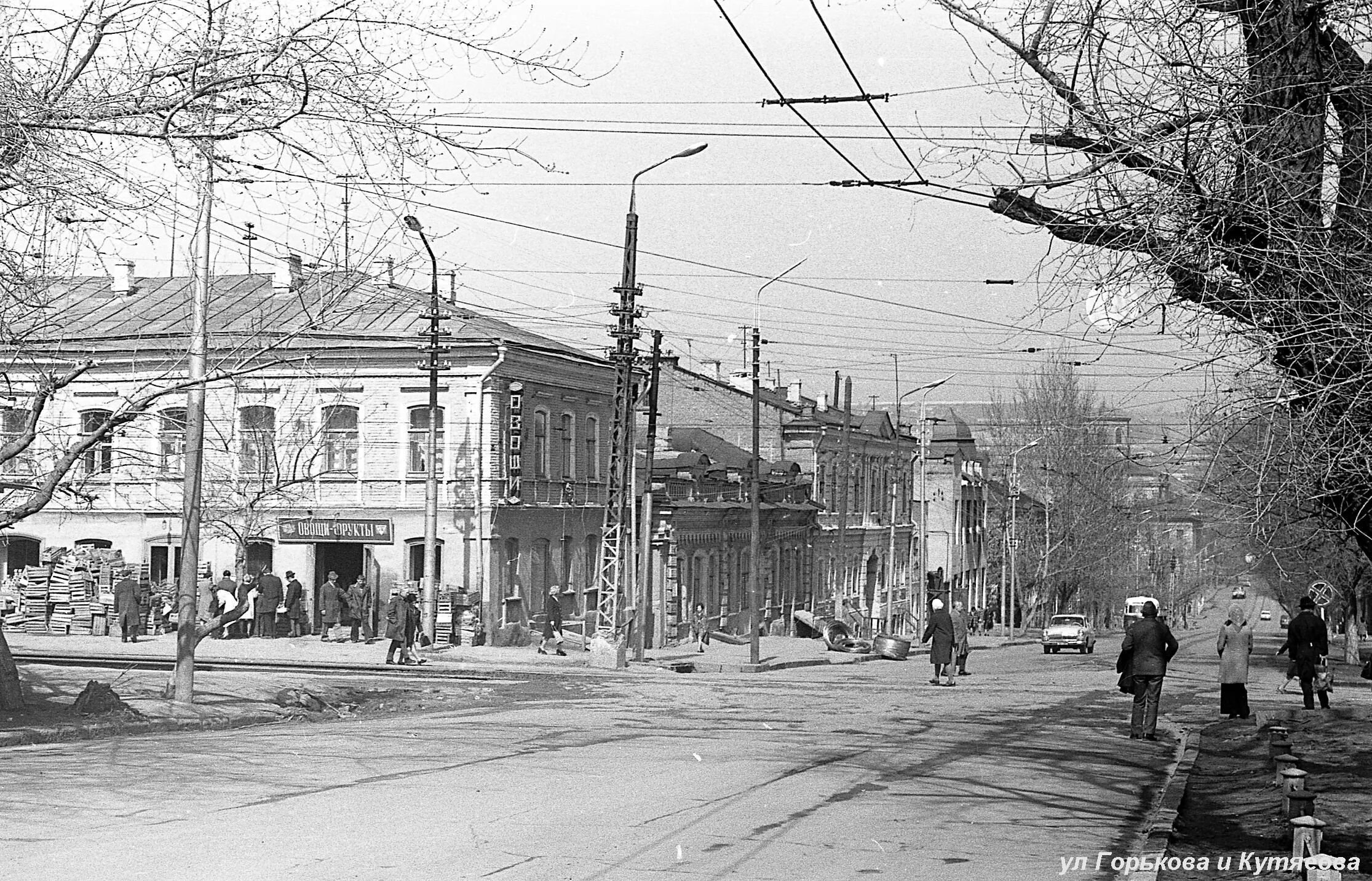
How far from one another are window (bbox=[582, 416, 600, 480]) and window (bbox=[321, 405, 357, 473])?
8.08 metres

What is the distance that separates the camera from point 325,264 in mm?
15133

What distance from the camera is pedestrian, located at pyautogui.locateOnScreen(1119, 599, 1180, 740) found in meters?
17.9

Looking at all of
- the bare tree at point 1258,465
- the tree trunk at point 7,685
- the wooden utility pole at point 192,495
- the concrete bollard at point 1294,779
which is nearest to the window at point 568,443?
the wooden utility pole at point 192,495

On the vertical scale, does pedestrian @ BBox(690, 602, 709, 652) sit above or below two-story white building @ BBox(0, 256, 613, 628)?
below

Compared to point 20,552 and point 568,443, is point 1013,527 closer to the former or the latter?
point 568,443

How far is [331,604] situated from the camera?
132ft

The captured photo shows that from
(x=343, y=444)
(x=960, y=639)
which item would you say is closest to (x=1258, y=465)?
(x=960, y=639)

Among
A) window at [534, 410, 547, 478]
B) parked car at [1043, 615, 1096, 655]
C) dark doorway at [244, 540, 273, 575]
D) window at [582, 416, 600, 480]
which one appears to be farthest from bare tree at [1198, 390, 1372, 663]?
parked car at [1043, 615, 1096, 655]

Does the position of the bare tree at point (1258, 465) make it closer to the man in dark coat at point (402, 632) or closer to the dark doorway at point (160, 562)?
the man in dark coat at point (402, 632)

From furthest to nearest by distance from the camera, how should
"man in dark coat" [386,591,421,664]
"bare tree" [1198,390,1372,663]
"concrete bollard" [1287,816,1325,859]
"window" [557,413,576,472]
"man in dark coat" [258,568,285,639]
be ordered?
"window" [557,413,576,472], "man in dark coat" [258,568,285,639], "man in dark coat" [386,591,421,664], "bare tree" [1198,390,1372,663], "concrete bollard" [1287,816,1325,859]

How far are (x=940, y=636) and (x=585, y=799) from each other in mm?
18206

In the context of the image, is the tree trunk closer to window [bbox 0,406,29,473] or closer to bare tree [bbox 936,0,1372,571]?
window [bbox 0,406,29,473]

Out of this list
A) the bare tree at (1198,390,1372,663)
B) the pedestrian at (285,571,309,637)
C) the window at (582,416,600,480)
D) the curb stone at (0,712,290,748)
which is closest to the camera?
the bare tree at (1198,390,1372,663)

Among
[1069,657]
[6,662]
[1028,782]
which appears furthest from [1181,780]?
[1069,657]
